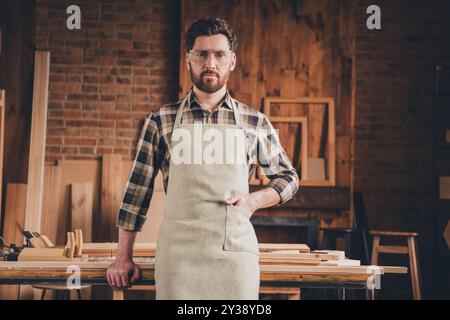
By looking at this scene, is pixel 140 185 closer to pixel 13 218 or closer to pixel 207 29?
pixel 207 29

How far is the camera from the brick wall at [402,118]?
21.9ft

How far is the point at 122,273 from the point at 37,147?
9.24 feet

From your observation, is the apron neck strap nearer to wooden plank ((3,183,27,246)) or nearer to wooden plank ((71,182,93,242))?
wooden plank ((3,183,27,246))

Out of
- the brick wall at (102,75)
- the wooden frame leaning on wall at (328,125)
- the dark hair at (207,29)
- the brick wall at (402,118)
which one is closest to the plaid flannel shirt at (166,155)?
the dark hair at (207,29)

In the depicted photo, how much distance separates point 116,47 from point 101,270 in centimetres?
371

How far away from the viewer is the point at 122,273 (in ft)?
8.62

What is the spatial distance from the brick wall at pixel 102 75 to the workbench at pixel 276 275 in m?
3.34

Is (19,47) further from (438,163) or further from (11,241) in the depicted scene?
(438,163)

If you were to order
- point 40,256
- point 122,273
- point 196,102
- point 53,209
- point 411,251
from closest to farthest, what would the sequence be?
point 122,273 < point 196,102 < point 40,256 < point 53,209 < point 411,251

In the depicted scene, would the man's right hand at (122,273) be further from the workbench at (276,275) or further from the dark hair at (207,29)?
the dark hair at (207,29)

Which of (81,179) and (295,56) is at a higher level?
(295,56)

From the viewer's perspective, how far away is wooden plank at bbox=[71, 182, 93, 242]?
567 centimetres

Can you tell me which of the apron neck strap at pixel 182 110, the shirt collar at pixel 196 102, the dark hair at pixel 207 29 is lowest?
the apron neck strap at pixel 182 110

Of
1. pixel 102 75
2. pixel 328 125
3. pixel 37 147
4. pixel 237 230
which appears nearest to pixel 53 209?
pixel 37 147
